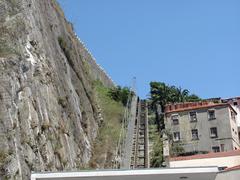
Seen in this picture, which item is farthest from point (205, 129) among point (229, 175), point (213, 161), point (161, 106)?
point (229, 175)

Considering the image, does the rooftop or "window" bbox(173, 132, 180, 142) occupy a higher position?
the rooftop

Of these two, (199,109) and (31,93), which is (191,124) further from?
(31,93)

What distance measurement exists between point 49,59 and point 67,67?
4.61 metres

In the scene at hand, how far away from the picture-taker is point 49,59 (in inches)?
1083

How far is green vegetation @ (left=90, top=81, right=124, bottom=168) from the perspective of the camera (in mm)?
30672

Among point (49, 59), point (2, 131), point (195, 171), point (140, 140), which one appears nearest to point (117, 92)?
point (140, 140)

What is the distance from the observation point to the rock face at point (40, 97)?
63.9 ft

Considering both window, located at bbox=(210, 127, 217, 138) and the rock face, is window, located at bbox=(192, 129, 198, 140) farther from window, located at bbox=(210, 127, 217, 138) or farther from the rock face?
the rock face

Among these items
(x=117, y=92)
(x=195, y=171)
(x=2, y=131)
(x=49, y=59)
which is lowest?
(x=195, y=171)

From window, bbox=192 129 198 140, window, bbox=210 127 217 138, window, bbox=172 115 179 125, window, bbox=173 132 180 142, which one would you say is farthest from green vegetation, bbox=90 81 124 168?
window, bbox=210 127 217 138

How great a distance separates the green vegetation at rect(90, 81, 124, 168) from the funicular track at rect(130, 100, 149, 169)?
4.37ft

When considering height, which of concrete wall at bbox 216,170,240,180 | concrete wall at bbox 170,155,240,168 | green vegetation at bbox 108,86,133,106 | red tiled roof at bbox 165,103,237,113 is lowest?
concrete wall at bbox 216,170,240,180

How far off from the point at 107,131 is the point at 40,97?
12.0 metres

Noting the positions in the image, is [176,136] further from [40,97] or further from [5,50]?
[5,50]
